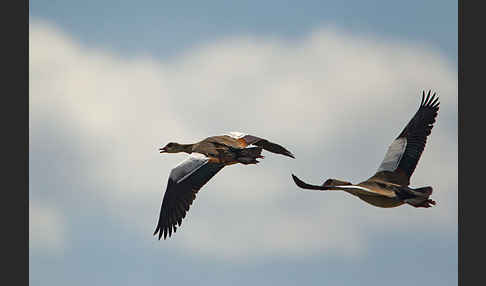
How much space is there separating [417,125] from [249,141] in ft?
13.0

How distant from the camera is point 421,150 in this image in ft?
73.8

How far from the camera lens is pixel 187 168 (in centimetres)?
2445

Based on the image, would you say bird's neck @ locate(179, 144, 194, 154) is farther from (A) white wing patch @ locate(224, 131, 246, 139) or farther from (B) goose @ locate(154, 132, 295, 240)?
(A) white wing patch @ locate(224, 131, 246, 139)

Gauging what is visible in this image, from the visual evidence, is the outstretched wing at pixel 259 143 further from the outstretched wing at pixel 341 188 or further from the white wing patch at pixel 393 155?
the outstretched wing at pixel 341 188

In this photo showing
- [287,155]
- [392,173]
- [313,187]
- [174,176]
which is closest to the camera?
[313,187]

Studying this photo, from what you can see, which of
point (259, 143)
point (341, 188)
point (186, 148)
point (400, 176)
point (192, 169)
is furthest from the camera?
point (186, 148)

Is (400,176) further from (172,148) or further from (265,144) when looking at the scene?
(172,148)

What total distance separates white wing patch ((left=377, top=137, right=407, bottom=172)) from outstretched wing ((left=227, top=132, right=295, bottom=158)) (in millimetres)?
2326

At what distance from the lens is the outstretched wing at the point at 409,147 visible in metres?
21.6

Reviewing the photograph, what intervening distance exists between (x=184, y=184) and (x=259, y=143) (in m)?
2.39

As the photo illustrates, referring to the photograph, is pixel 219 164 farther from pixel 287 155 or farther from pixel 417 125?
pixel 417 125

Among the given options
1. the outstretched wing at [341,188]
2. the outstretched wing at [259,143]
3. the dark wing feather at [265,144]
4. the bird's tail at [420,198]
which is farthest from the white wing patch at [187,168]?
the bird's tail at [420,198]

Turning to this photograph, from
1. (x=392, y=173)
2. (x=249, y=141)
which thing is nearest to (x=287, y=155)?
(x=249, y=141)

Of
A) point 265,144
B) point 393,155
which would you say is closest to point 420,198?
point 393,155
